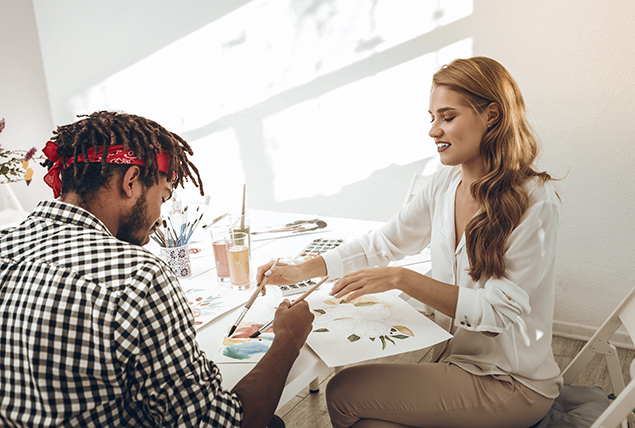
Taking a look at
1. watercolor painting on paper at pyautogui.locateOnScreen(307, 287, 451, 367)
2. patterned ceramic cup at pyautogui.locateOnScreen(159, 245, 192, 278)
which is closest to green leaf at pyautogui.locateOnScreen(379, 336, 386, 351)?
watercolor painting on paper at pyautogui.locateOnScreen(307, 287, 451, 367)

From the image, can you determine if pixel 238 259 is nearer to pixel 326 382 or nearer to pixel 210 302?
pixel 210 302

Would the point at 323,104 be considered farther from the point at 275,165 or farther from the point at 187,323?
the point at 187,323

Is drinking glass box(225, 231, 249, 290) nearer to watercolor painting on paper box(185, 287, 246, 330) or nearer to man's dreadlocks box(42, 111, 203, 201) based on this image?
watercolor painting on paper box(185, 287, 246, 330)

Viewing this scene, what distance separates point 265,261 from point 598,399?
3.31 ft

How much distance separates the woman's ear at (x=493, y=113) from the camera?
124 centimetres

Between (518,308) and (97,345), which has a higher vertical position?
(97,345)

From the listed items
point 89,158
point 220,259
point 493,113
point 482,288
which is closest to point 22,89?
point 220,259

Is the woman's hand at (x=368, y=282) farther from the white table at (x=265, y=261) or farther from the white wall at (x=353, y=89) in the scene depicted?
the white wall at (x=353, y=89)

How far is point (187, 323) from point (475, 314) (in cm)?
68

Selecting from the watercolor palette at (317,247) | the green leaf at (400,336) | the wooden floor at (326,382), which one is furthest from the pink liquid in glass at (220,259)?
the wooden floor at (326,382)

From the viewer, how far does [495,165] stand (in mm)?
1258

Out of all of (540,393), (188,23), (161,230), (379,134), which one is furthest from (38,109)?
(540,393)

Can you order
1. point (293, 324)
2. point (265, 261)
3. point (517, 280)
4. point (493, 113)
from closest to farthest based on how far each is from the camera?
point (293, 324) → point (517, 280) → point (493, 113) → point (265, 261)

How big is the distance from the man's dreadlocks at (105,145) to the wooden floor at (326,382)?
4.27 ft
